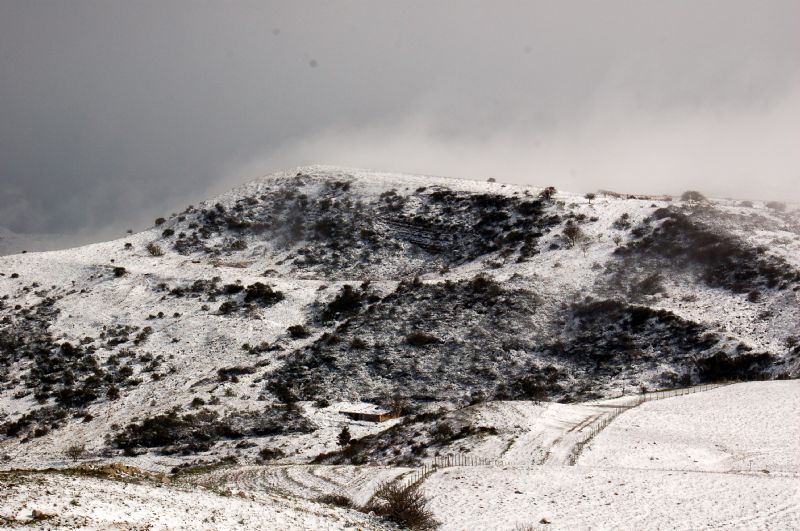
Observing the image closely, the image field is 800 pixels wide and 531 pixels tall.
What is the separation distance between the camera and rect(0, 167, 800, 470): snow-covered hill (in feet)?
160

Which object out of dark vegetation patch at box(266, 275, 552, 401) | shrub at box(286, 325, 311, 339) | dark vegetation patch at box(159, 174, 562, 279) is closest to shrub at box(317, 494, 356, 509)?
dark vegetation patch at box(266, 275, 552, 401)

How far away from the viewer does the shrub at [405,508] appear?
2203cm

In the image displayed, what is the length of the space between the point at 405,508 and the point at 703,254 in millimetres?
50115

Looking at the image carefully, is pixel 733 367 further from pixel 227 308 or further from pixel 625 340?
pixel 227 308

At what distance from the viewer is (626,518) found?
846 inches

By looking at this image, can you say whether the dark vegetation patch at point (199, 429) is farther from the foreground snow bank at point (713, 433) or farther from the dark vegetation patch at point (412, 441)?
the foreground snow bank at point (713, 433)

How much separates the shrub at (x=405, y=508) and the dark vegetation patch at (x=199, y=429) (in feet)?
73.4

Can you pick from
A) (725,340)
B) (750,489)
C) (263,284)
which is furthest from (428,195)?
(750,489)

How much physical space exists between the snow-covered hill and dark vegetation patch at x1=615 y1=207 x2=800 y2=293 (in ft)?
0.67

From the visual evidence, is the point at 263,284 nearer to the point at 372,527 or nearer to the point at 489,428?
the point at 489,428

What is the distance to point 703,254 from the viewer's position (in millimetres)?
64188

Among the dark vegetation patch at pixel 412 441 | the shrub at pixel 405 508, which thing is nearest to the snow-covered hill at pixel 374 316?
the dark vegetation patch at pixel 412 441

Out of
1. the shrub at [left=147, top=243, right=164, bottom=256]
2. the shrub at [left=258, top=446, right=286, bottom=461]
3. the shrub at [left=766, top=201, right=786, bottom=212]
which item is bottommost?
the shrub at [left=258, top=446, right=286, bottom=461]

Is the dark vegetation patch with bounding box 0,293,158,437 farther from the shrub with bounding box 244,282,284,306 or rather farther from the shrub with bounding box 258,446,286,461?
the shrub with bounding box 258,446,286,461
